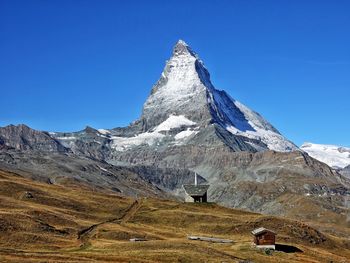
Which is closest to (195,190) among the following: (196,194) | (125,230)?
(196,194)

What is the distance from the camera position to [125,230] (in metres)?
128

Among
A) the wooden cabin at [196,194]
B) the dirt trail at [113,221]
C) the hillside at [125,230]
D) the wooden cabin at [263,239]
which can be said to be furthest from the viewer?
the wooden cabin at [196,194]

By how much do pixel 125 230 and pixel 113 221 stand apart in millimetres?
18173

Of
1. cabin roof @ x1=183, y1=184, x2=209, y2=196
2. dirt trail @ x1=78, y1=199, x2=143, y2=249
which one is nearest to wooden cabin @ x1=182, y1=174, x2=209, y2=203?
cabin roof @ x1=183, y1=184, x2=209, y2=196

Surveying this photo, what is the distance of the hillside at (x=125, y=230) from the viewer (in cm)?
9688

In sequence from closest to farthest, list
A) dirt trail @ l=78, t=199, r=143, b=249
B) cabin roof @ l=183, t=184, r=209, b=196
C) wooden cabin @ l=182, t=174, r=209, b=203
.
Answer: dirt trail @ l=78, t=199, r=143, b=249
wooden cabin @ l=182, t=174, r=209, b=203
cabin roof @ l=183, t=184, r=209, b=196

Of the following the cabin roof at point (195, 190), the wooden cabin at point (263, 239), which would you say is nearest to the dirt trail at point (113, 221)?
the cabin roof at point (195, 190)

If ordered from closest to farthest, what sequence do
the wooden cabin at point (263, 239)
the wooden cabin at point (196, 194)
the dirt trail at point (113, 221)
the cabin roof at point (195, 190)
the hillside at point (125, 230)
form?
the hillside at point (125, 230) → the dirt trail at point (113, 221) → the wooden cabin at point (263, 239) → the wooden cabin at point (196, 194) → the cabin roof at point (195, 190)

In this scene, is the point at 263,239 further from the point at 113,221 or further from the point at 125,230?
the point at 113,221

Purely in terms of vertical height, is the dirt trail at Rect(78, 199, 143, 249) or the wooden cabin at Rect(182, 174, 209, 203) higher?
the wooden cabin at Rect(182, 174, 209, 203)

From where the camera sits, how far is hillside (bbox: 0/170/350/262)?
9688cm

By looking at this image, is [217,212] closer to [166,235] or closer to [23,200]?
[166,235]

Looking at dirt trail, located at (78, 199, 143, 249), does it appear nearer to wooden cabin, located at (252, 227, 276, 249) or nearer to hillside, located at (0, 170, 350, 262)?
hillside, located at (0, 170, 350, 262)

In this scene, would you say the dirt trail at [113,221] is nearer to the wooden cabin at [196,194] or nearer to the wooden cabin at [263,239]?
the wooden cabin at [196,194]
